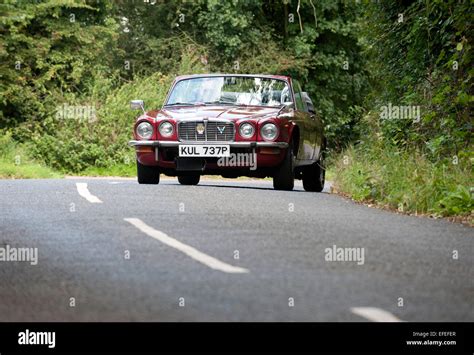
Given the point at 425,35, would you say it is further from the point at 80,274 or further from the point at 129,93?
the point at 129,93

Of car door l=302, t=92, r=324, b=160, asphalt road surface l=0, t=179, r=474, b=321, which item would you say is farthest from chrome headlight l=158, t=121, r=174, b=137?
asphalt road surface l=0, t=179, r=474, b=321

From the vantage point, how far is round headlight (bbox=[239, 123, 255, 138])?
1662 centimetres

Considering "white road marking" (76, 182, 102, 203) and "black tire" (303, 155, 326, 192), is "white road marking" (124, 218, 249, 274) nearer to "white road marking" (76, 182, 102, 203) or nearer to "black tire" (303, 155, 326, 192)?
"white road marking" (76, 182, 102, 203)

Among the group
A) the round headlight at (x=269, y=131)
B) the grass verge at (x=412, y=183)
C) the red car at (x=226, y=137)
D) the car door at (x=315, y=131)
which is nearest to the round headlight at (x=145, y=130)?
the red car at (x=226, y=137)

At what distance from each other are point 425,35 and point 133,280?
11.7m

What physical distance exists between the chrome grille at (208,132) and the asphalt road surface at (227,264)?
2.94m

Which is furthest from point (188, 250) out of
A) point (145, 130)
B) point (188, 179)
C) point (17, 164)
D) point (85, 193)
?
point (17, 164)

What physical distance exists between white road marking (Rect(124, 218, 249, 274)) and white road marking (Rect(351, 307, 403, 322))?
144 cm

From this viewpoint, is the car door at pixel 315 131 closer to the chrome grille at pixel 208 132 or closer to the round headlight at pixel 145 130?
the chrome grille at pixel 208 132

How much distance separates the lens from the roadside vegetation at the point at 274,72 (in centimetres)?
1619

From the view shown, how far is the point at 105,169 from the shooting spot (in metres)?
32.6

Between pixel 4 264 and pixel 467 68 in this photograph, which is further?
pixel 467 68
